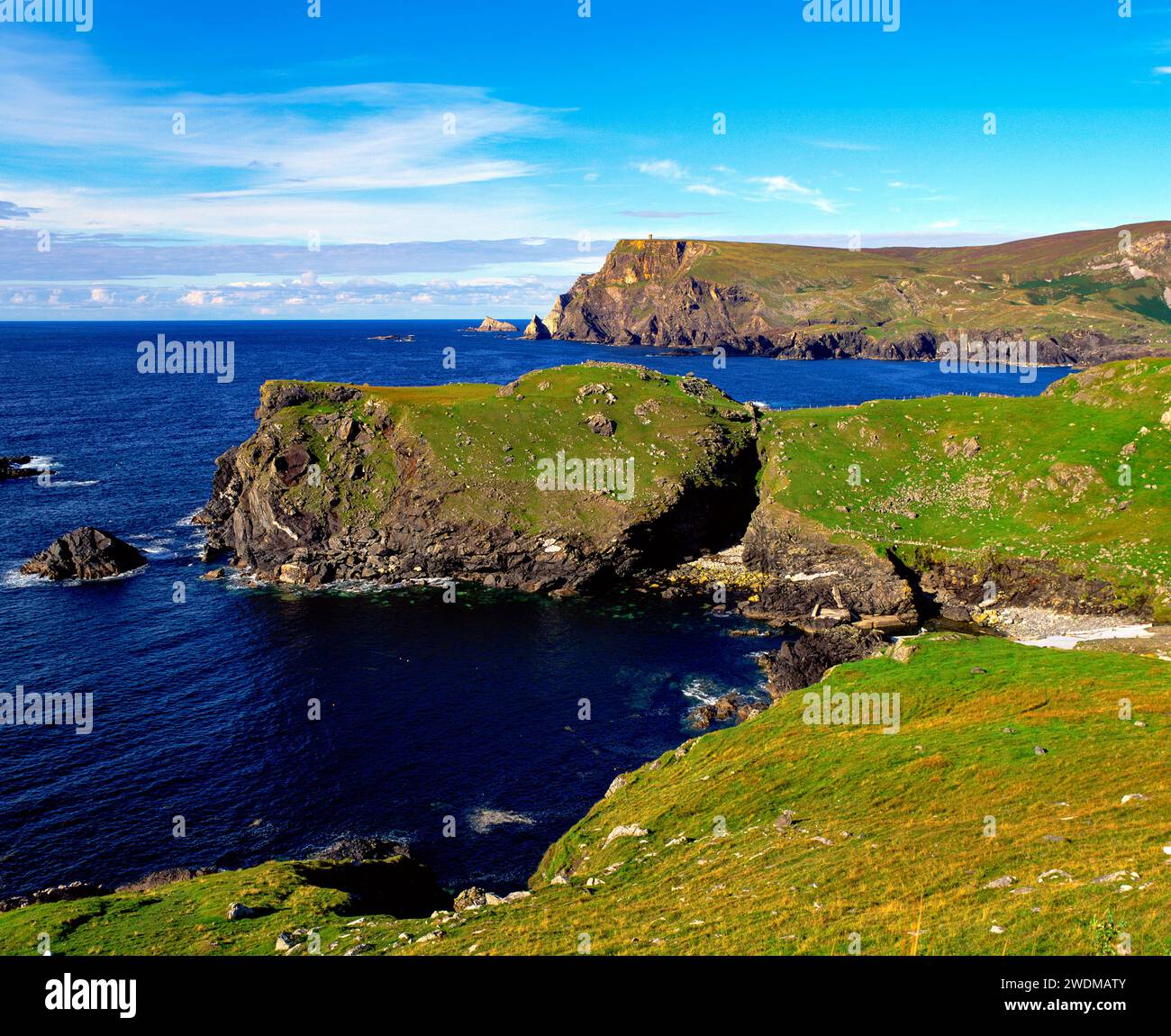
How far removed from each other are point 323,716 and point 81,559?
5852 cm

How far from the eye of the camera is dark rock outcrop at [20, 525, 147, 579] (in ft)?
354

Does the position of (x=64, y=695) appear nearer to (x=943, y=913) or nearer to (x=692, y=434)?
(x=943, y=913)

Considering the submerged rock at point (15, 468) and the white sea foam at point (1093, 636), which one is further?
the submerged rock at point (15, 468)

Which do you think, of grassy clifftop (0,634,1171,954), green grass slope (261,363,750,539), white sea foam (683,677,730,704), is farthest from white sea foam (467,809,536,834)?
green grass slope (261,363,750,539)

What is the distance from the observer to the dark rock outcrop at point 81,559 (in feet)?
354

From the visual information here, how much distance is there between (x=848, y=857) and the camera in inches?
1410

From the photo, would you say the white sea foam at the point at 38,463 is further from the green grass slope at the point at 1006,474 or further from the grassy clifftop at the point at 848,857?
the grassy clifftop at the point at 848,857

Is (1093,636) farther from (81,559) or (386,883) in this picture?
(81,559)

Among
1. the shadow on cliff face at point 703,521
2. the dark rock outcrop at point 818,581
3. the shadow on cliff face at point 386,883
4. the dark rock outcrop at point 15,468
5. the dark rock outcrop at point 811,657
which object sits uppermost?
the dark rock outcrop at point 15,468

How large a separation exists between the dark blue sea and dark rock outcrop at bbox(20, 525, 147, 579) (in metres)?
3.74

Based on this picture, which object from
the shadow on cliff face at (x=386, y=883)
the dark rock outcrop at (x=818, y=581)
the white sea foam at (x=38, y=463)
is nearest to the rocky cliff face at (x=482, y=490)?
the dark rock outcrop at (x=818, y=581)

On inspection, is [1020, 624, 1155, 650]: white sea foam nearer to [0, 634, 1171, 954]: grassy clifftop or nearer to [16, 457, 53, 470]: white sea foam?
[0, 634, 1171, 954]: grassy clifftop

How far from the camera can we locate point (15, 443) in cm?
18488

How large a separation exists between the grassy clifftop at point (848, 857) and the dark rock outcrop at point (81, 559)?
3068 inches
